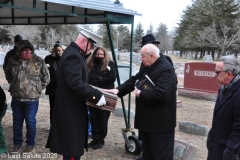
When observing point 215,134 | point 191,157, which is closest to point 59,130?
point 215,134

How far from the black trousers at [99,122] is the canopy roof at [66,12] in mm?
1589

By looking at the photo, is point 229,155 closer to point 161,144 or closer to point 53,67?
point 161,144

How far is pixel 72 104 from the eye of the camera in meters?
3.33

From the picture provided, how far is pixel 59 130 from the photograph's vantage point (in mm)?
3377

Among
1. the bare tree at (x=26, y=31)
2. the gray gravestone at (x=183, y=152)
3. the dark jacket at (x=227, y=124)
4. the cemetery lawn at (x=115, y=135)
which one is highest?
the bare tree at (x=26, y=31)

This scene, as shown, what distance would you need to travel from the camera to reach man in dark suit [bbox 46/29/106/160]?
10.7ft

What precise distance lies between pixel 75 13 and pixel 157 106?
2.34m

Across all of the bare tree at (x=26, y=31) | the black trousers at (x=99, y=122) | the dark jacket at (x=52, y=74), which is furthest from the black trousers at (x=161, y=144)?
the bare tree at (x=26, y=31)

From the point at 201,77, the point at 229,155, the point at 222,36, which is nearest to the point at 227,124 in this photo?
the point at 229,155

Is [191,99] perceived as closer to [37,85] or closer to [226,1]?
[37,85]

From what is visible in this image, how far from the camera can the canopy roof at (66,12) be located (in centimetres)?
408

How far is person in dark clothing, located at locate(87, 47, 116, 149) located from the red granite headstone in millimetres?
6775

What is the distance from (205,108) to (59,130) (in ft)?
24.6

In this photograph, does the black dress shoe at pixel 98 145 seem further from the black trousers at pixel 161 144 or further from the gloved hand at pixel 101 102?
the gloved hand at pixel 101 102
